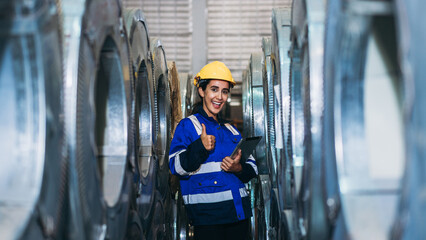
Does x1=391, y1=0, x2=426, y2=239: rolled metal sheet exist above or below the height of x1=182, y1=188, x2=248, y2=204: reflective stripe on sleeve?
above

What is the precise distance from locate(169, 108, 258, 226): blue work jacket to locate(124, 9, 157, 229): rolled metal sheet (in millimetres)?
140

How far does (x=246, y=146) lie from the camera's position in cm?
208

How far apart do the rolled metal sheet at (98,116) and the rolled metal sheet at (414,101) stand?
0.82m

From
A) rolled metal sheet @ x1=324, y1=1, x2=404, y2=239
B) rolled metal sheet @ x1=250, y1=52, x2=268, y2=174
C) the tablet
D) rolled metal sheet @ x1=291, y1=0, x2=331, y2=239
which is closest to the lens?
rolled metal sheet @ x1=324, y1=1, x2=404, y2=239

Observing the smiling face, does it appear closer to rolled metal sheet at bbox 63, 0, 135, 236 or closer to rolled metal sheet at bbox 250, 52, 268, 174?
rolled metal sheet at bbox 250, 52, 268, 174

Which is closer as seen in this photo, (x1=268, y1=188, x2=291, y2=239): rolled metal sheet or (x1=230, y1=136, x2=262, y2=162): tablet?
(x1=268, y1=188, x2=291, y2=239): rolled metal sheet

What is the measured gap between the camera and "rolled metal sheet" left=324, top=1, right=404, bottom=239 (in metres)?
1.19

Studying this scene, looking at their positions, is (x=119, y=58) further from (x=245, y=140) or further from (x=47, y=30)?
(x=245, y=140)

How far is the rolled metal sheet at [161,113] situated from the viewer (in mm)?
2463

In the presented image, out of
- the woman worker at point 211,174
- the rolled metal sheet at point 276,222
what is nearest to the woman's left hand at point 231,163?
the woman worker at point 211,174

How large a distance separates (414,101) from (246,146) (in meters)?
1.23

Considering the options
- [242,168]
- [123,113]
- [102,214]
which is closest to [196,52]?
[242,168]

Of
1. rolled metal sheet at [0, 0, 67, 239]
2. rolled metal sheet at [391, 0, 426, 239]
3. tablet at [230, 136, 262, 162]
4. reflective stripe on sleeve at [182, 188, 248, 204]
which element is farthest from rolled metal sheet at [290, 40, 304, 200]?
rolled metal sheet at [0, 0, 67, 239]

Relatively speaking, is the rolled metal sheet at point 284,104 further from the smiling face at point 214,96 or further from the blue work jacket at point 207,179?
the smiling face at point 214,96
